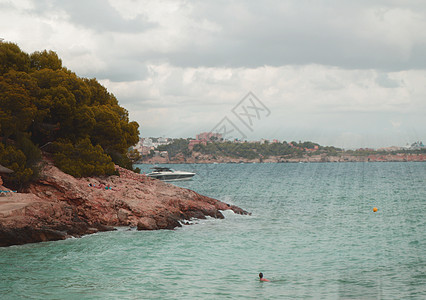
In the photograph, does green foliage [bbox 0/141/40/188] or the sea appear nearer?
the sea

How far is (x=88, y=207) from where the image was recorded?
1117 inches

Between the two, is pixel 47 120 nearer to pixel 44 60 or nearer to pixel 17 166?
pixel 44 60

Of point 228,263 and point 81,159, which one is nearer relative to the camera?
point 228,263

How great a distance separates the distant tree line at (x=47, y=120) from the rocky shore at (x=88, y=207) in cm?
138

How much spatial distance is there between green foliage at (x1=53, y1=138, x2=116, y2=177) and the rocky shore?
75cm

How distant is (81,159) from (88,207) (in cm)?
626

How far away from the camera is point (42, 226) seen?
923 inches

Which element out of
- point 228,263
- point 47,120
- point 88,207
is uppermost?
point 47,120

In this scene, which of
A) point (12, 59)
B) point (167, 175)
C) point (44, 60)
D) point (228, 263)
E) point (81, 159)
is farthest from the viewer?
point (167, 175)

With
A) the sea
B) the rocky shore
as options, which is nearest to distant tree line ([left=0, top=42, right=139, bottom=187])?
the rocky shore

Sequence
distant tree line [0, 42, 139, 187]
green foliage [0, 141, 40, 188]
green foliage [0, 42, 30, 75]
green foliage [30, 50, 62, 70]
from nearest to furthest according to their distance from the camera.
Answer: green foliage [0, 141, 40, 188] → distant tree line [0, 42, 139, 187] → green foliage [0, 42, 30, 75] → green foliage [30, 50, 62, 70]

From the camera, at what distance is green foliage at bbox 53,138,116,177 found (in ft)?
105

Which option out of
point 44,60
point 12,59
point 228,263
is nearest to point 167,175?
point 44,60

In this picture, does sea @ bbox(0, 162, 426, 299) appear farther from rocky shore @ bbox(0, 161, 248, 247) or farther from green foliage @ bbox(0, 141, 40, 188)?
green foliage @ bbox(0, 141, 40, 188)
